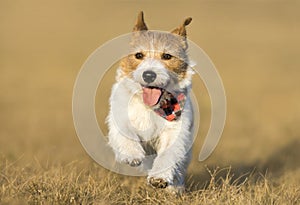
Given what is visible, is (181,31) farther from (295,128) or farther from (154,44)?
(295,128)

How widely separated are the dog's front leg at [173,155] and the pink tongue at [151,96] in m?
0.30

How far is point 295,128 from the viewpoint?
12.0 metres

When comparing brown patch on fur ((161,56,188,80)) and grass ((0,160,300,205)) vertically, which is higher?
brown patch on fur ((161,56,188,80))

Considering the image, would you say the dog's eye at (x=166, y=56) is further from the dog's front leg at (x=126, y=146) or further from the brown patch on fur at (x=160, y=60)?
the dog's front leg at (x=126, y=146)

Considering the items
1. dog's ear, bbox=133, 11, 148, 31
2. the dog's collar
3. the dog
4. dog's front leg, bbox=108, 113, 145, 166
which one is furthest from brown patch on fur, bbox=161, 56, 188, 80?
dog's front leg, bbox=108, 113, 145, 166

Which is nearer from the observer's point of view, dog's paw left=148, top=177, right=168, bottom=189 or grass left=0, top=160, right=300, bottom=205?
grass left=0, top=160, right=300, bottom=205

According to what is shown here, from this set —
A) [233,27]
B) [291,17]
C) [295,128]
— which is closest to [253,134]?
[295,128]

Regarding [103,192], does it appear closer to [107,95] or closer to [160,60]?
[160,60]

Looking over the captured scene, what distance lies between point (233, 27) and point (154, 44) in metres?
23.4

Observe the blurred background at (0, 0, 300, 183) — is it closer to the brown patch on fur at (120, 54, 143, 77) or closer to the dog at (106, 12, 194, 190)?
the dog at (106, 12, 194, 190)

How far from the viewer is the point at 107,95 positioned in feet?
47.0

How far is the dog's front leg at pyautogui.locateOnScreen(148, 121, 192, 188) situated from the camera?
6.45m

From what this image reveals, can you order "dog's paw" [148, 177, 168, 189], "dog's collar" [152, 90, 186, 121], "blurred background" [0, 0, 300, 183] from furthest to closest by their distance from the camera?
1. "blurred background" [0, 0, 300, 183]
2. "dog's collar" [152, 90, 186, 121]
3. "dog's paw" [148, 177, 168, 189]

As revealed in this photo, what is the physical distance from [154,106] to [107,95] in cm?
762
